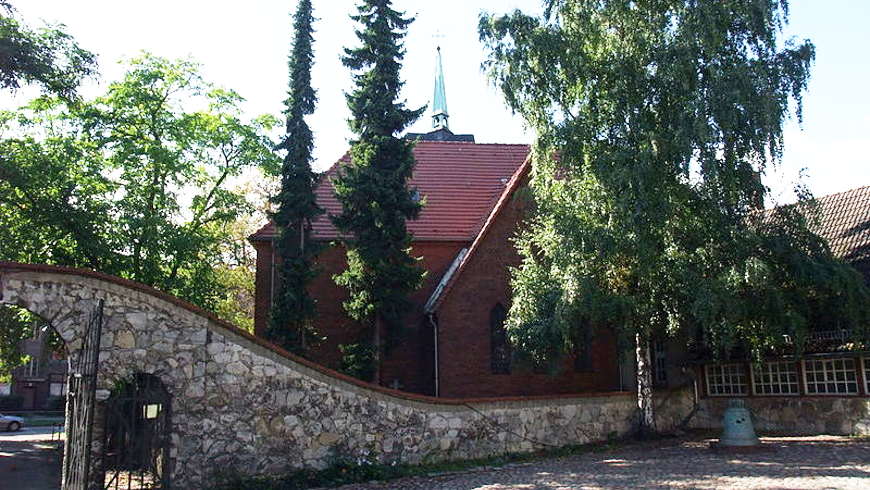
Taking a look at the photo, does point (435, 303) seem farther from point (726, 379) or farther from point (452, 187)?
point (726, 379)

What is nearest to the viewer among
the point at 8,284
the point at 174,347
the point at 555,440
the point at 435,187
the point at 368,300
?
the point at 8,284

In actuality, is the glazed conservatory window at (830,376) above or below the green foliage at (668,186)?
below

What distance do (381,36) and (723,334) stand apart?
11.8 meters

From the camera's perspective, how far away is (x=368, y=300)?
59.9 ft

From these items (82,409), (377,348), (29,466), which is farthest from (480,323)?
(29,466)

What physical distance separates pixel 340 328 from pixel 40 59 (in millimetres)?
11842

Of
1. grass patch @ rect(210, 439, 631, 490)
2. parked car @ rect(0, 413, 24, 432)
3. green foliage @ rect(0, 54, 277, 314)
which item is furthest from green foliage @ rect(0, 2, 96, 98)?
parked car @ rect(0, 413, 24, 432)

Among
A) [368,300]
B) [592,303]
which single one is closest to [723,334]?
[592,303]

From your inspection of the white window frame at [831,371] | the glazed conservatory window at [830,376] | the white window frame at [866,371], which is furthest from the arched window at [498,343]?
the white window frame at [866,371]

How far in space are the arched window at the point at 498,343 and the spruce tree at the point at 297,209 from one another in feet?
18.8

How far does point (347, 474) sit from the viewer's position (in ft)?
40.9

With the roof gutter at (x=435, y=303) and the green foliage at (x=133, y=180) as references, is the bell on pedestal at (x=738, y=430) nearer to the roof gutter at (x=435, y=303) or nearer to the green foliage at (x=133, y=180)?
the roof gutter at (x=435, y=303)

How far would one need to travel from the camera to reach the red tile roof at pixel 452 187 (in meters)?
24.0

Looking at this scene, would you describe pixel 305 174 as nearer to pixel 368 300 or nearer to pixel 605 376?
pixel 368 300
